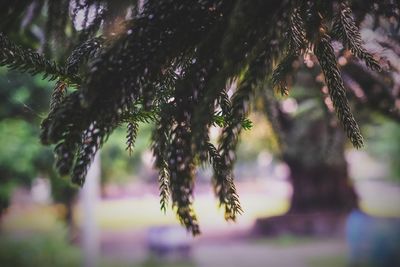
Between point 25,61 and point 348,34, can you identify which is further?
point 348,34

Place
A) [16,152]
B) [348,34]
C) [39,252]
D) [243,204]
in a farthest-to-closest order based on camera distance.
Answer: [243,204], [39,252], [16,152], [348,34]

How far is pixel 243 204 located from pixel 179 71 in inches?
610

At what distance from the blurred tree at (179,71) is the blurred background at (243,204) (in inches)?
23.5

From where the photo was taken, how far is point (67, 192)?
13016mm

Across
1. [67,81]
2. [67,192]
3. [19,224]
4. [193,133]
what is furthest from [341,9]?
[19,224]

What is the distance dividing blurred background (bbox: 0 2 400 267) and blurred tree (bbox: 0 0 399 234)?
60 centimetres

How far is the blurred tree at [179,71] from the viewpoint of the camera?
94 centimetres

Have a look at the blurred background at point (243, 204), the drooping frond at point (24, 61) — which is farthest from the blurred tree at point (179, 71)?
the blurred background at point (243, 204)

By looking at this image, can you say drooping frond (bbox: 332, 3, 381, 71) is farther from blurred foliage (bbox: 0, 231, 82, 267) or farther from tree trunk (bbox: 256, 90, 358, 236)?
tree trunk (bbox: 256, 90, 358, 236)

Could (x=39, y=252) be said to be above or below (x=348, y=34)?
below

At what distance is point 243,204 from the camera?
16.4m

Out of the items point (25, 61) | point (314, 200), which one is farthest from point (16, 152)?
point (314, 200)

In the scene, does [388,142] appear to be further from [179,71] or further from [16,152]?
[179,71]

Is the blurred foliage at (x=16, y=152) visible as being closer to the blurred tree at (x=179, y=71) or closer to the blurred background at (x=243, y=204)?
the blurred background at (x=243, y=204)
